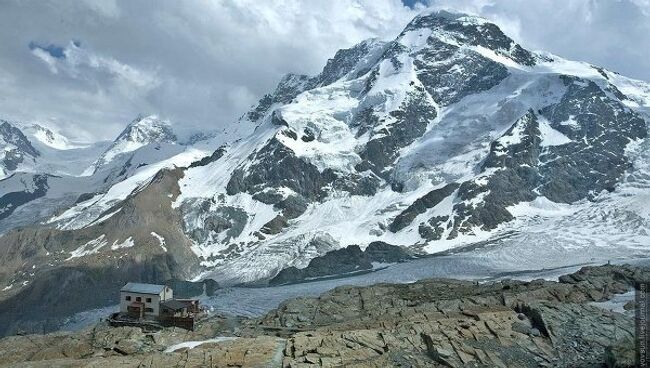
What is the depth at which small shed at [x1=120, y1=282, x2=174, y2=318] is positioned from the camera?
88812 mm


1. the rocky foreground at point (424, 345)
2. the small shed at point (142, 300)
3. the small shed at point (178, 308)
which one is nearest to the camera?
the rocky foreground at point (424, 345)

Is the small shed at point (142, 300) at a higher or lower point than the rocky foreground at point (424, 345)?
higher

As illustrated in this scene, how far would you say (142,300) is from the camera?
90438 millimetres

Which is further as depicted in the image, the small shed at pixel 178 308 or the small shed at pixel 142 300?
the small shed at pixel 142 300

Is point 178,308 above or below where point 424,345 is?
above

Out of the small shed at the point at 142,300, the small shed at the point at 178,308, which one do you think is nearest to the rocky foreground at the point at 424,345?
the small shed at the point at 178,308

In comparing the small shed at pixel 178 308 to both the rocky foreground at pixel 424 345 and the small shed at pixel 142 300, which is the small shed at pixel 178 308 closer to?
the small shed at pixel 142 300

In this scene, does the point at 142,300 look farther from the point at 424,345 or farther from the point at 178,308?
the point at 424,345

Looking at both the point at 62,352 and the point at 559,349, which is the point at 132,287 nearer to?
the point at 62,352

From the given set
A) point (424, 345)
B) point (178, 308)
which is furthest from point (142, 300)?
point (424, 345)

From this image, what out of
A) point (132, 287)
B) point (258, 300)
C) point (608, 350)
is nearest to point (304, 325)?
point (132, 287)

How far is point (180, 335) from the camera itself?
72.2 metres

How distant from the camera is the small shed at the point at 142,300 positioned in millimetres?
88812

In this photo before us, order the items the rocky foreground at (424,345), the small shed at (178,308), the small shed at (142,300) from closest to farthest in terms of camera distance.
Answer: the rocky foreground at (424,345) → the small shed at (178,308) → the small shed at (142,300)
